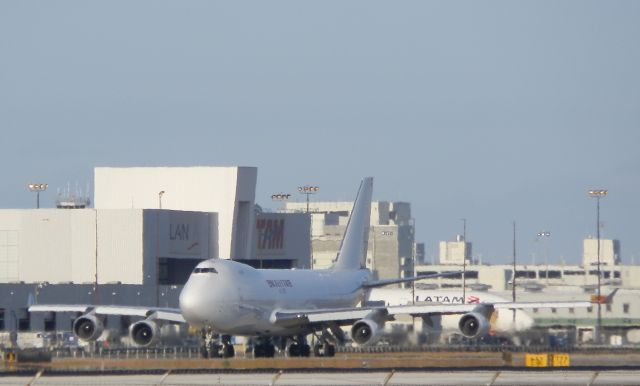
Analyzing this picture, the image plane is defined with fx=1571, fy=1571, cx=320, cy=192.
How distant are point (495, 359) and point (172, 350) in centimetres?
2285

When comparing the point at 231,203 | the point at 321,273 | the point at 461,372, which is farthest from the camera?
the point at 231,203

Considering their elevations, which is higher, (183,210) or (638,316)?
(183,210)

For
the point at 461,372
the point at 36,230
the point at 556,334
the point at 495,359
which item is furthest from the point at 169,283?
the point at 461,372

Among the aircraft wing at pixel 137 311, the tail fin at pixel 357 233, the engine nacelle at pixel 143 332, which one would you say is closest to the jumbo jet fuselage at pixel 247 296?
the aircraft wing at pixel 137 311

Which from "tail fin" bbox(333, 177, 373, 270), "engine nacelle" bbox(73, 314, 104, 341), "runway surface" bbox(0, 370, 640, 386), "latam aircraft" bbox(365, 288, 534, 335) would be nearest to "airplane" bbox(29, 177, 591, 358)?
"engine nacelle" bbox(73, 314, 104, 341)

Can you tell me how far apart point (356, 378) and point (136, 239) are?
279 ft

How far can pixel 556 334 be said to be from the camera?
4860 inches

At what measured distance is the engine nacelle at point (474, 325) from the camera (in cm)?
8688

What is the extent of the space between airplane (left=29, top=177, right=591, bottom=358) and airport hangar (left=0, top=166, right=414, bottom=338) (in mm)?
39571

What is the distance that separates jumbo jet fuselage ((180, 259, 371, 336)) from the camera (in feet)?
273

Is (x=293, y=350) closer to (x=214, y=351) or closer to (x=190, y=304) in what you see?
(x=214, y=351)

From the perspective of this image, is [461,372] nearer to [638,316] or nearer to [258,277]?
[258,277]

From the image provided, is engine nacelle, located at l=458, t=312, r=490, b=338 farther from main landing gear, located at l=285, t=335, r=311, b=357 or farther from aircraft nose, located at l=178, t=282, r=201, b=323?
aircraft nose, located at l=178, t=282, r=201, b=323

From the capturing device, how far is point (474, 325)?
87.1 m
